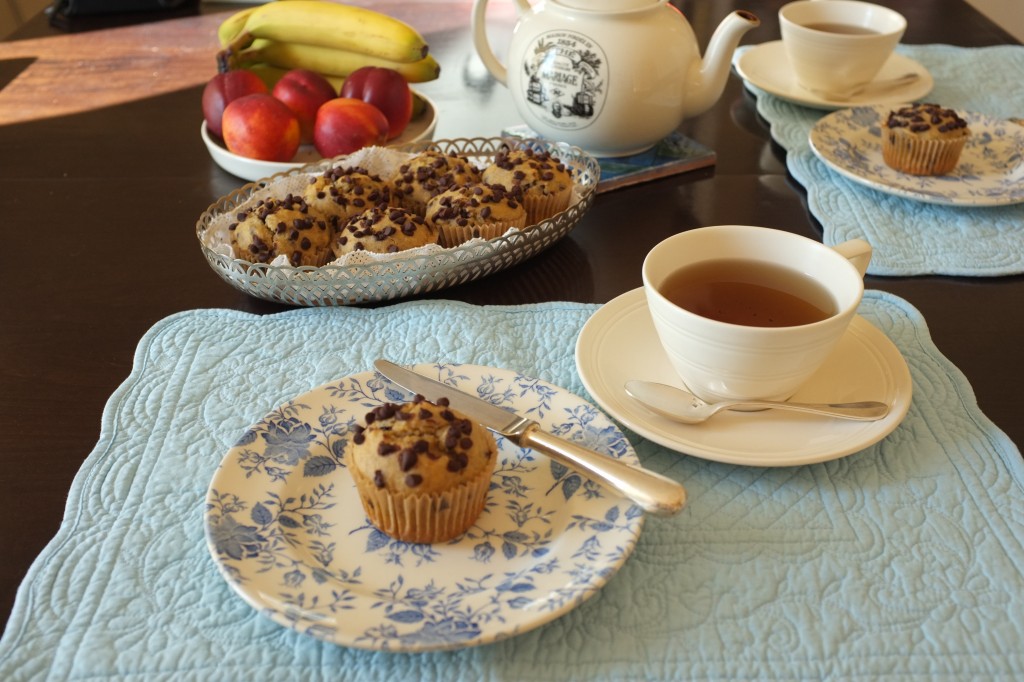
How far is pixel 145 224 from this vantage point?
47.3 inches

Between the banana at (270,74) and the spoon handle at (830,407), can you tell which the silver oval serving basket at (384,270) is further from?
the banana at (270,74)

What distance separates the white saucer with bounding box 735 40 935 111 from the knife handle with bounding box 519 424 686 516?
3.17 feet

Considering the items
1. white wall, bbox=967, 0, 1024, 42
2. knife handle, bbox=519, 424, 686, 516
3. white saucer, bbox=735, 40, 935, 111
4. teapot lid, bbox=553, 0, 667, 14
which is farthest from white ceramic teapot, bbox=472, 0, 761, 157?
white wall, bbox=967, 0, 1024, 42

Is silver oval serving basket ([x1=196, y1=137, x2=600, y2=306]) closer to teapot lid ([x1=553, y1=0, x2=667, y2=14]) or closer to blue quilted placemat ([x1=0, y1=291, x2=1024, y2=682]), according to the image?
Answer: blue quilted placemat ([x1=0, y1=291, x2=1024, y2=682])

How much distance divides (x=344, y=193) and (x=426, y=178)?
0.11 metres

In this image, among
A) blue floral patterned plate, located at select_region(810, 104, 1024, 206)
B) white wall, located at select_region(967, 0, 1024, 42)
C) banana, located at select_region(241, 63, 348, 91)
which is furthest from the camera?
white wall, located at select_region(967, 0, 1024, 42)

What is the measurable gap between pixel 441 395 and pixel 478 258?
254 millimetres

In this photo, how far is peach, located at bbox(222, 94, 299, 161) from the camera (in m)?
1.29

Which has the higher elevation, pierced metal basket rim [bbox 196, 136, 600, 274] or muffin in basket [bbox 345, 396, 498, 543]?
muffin in basket [bbox 345, 396, 498, 543]

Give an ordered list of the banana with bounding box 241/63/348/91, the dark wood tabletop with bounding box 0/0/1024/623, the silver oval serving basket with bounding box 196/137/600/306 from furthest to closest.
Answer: the banana with bounding box 241/63/348/91 < the silver oval serving basket with bounding box 196/137/600/306 < the dark wood tabletop with bounding box 0/0/1024/623

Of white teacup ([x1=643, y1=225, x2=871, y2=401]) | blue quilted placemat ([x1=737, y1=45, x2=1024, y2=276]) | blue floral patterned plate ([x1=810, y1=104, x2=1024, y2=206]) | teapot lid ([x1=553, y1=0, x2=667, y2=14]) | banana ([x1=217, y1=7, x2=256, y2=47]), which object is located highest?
teapot lid ([x1=553, y1=0, x2=667, y2=14])

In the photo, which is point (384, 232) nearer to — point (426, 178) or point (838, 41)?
point (426, 178)

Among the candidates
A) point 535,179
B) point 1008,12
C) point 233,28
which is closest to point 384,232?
point 535,179

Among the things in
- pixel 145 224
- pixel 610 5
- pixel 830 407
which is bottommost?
pixel 145 224
